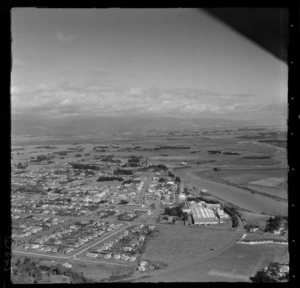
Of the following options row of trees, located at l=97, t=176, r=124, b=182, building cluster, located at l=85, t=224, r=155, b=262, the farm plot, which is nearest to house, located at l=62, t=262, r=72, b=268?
building cluster, located at l=85, t=224, r=155, b=262

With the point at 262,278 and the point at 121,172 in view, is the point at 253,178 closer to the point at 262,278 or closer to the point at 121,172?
the point at 262,278

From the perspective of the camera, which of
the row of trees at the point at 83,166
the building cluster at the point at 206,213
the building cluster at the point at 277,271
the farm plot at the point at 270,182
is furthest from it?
the row of trees at the point at 83,166

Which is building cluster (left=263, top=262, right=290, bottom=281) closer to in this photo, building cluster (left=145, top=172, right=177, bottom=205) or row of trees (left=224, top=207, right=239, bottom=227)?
row of trees (left=224, top=207, right=239, bottom=227)

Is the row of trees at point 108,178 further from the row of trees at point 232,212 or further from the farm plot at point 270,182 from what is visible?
the farm plot at point 270,182

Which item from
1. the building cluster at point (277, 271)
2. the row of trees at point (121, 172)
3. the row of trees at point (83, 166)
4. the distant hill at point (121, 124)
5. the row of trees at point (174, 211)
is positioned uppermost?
the distant hill at point (121, 124)

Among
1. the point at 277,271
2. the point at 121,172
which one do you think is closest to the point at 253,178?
the point at 277,271

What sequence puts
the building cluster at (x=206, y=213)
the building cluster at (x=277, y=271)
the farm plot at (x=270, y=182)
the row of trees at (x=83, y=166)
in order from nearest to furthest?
1. the building cluster at (x=277, y=271)
2. the farm plot at (x=270, y=182)
3. the building cluster at (x=206, y=213)
4. the row of trees at (x=83, y=166)

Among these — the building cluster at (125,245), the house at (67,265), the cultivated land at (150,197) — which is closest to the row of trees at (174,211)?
the cultivated land at (150,197)
